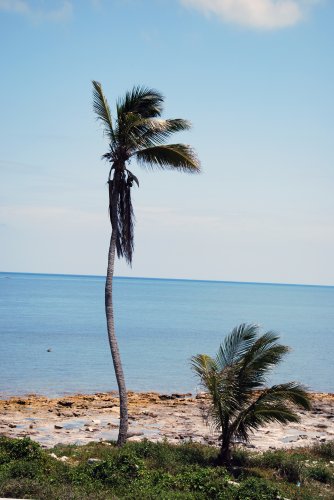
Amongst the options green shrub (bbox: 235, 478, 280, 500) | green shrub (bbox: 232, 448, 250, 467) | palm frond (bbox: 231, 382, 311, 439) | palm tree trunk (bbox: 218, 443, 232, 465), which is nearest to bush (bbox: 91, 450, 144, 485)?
green shrub (bbox: 235, 478, 280, 500)

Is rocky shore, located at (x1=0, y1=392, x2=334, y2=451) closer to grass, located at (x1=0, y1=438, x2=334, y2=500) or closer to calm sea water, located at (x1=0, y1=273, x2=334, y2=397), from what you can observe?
grass, located at (x1=0, y1=438, x2=334, y2=500)

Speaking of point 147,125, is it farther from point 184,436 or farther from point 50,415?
point 50,415

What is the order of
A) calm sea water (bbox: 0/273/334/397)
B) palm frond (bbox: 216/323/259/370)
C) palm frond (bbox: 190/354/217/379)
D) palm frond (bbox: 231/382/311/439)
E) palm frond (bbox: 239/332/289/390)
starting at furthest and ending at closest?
calm sea water (bbox: 0/273/334/397)
palm frond (bbox: 216/323/259/370)
palm frond (bbox: 190/354/217/379)
palm frond (bbox: 239/332/289/390)
palm frond (bbox: 231/382/311/439)

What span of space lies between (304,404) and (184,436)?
6783mm

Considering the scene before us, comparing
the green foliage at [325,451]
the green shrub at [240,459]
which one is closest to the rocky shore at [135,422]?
the green foliage at [325,451]

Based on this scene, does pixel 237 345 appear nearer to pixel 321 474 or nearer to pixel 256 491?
pixel 321 474

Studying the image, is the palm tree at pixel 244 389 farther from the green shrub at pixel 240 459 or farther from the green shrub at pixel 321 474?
the green shrub at pixel 321 474

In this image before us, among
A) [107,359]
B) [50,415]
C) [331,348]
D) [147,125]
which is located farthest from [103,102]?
[331,348]

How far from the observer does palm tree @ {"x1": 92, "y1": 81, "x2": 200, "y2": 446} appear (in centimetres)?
1697

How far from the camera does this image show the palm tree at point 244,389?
607 inches

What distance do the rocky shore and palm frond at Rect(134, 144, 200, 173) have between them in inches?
276

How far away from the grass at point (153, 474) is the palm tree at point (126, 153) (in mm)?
2198

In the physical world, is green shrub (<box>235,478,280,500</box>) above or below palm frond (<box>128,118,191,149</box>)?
below

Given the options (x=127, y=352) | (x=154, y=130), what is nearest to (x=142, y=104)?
(x=154, y=130)
